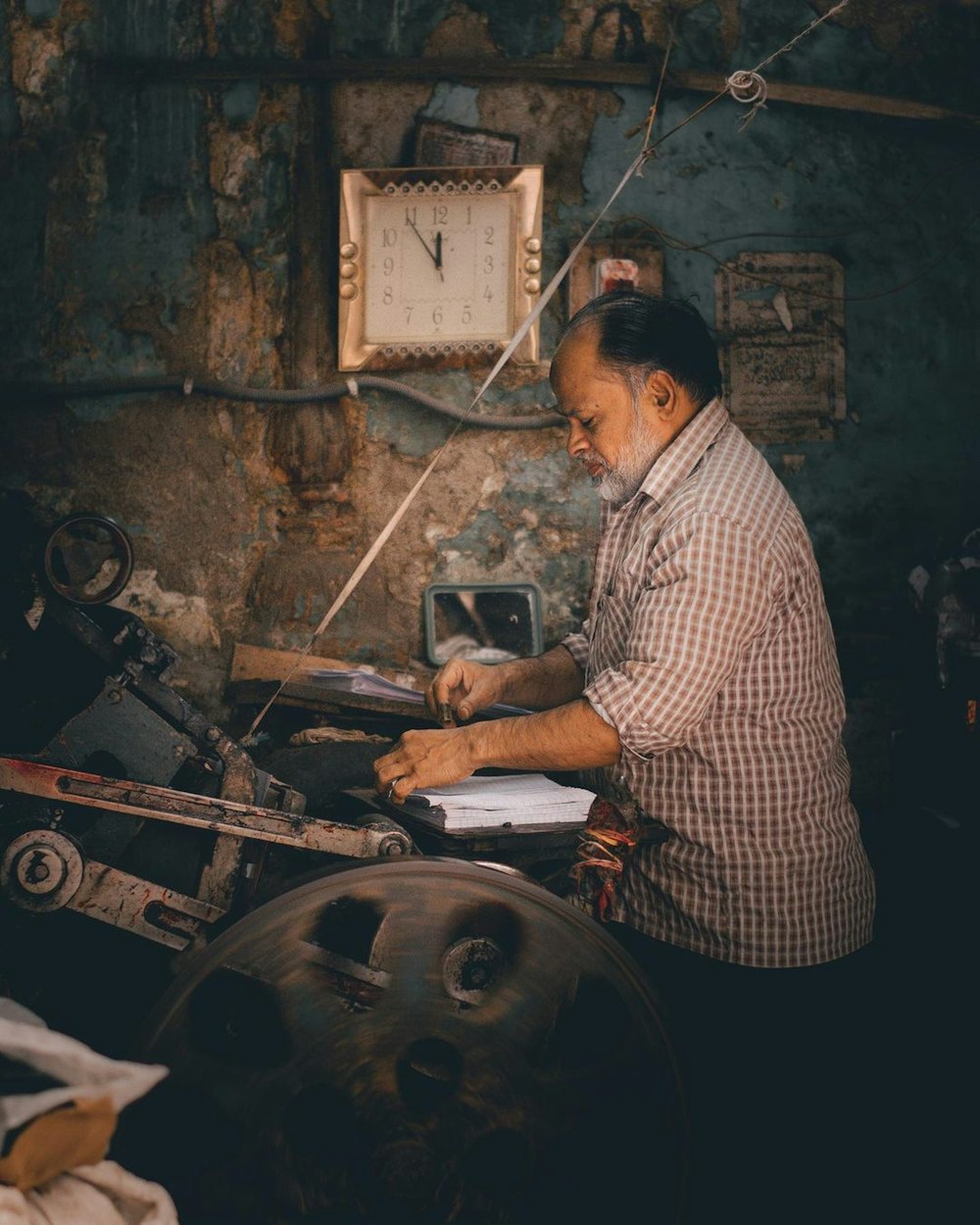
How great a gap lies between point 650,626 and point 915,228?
240cm

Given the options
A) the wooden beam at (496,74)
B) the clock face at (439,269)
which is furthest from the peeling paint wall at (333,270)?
the clock face at (439,269)

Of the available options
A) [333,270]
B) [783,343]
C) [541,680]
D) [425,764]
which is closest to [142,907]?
[425,764]

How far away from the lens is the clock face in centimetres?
321

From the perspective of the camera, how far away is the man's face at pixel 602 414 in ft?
6.44

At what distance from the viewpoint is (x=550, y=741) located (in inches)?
69.0

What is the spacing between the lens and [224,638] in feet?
10.8

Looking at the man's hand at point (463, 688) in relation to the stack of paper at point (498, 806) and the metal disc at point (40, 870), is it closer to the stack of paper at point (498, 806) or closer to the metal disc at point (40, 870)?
the stack of paper at point (498, 806)

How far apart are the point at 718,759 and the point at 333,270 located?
6.97ft

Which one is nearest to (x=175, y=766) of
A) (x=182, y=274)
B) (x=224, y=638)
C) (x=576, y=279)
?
(x=224, y=638)

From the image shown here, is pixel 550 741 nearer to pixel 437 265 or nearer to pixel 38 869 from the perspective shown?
pixel 38 869

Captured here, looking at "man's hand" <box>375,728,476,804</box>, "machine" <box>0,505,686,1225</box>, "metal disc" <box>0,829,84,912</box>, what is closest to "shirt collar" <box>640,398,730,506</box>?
"man's hand" <box>375,728,476,804</box>

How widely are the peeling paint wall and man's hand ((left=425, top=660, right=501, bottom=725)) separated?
101 centimetres

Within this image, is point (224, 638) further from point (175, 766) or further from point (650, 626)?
point (650, 626)

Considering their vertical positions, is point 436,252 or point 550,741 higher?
point 436,252
